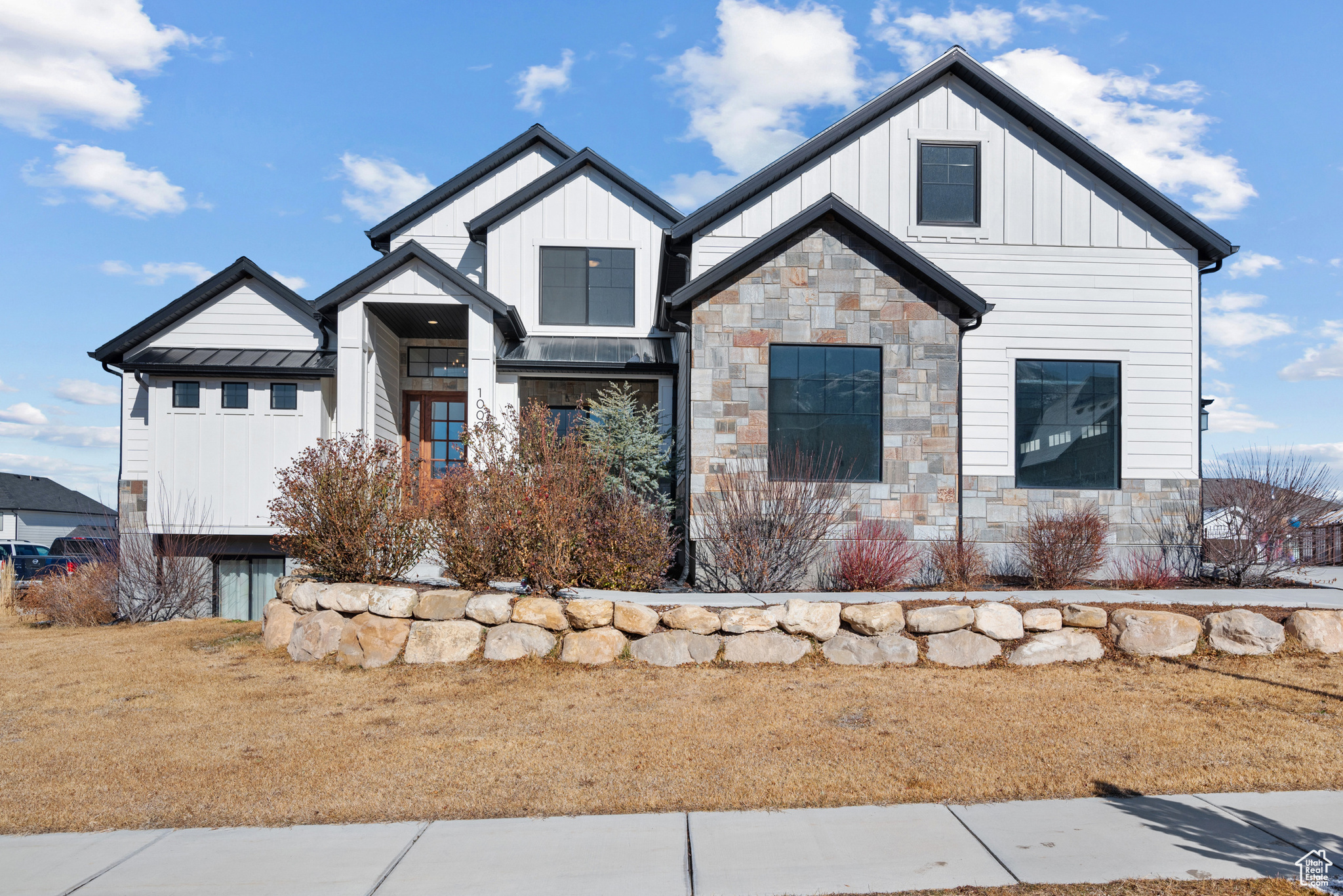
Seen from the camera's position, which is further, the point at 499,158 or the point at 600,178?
the point at 499,158

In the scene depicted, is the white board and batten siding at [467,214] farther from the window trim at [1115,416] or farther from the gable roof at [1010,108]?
the window trim at [1115,416]

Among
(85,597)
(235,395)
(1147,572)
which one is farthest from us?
(235,395)

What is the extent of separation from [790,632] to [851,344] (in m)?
5.10

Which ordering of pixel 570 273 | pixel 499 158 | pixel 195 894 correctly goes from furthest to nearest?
pixel 499 158, pixel 570 273, pixel 195 894

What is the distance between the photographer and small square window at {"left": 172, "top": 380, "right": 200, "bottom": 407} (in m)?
14.5

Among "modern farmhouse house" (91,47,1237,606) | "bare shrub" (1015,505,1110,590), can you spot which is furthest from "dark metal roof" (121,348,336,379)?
"bare shrub" (1015,505,1110,590)

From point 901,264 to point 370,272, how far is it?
28.1 feet

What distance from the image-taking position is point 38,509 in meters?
42.2

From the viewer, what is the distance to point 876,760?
18.3 ft

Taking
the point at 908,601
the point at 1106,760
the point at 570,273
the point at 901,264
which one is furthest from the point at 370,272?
the point at 1106,760

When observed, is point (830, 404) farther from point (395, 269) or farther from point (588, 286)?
point (395, 269)

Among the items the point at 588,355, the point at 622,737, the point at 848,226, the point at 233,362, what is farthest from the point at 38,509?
the point at 622,737

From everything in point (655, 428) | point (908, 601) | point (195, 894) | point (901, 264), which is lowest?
point (195, 894)

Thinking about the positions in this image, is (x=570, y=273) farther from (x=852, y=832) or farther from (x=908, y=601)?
(x=852, y=832)
